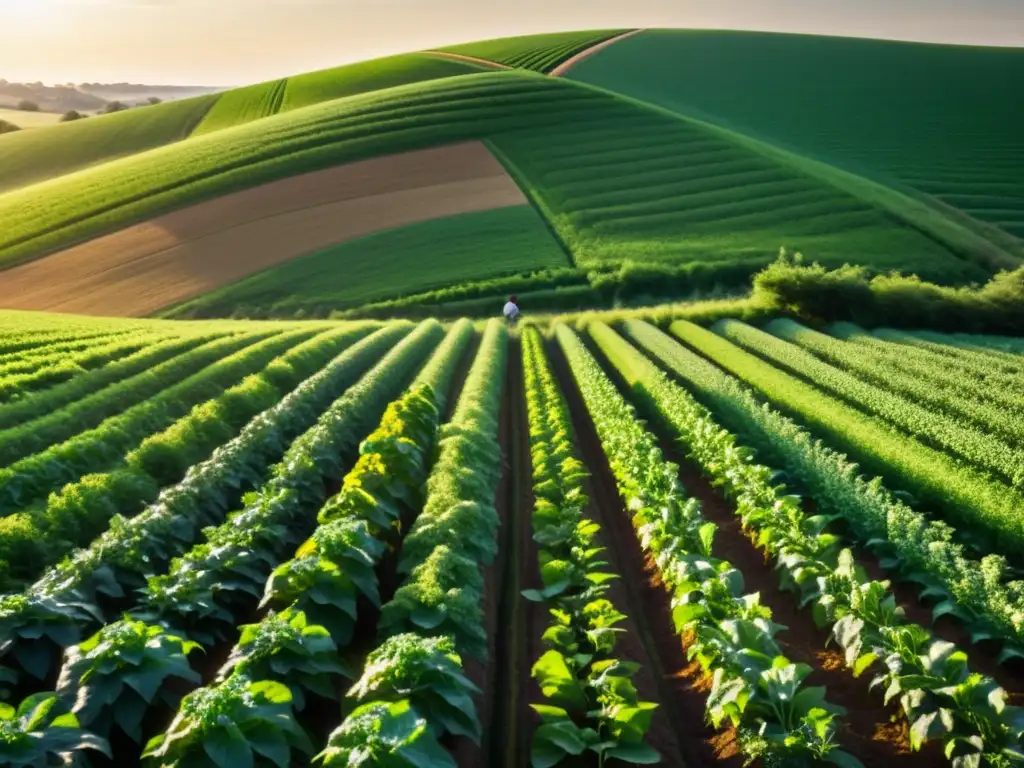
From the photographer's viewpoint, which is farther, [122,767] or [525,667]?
[525,667]

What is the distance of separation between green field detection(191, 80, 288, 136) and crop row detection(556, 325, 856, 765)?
79.9 metres

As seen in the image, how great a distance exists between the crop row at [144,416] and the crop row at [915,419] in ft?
47.0

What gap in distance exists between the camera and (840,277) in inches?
1261

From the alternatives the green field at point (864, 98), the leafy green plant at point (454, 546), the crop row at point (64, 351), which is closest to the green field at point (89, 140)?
the green field at point (864, 98)

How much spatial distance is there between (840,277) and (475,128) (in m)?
36.5

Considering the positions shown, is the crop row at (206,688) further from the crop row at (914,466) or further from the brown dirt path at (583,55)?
the brown dirt path at (583,55)

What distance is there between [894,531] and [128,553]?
9.27 meters

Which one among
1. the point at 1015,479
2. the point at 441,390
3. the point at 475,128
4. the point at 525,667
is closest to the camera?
the point at 525,667

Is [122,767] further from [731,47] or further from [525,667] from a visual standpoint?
[731,47]

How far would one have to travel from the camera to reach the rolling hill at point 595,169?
144 feet

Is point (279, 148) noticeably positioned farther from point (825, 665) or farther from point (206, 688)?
point (206, 688)

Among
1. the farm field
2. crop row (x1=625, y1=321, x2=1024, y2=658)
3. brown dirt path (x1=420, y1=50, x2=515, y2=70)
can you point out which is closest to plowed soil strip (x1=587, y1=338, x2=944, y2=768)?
the farm field

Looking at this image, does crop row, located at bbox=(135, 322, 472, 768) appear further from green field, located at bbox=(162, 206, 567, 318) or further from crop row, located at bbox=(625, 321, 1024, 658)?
green field, located at bbox=(162, 206, 567, 318)

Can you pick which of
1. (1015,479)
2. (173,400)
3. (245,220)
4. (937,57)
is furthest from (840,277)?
(937,57)
